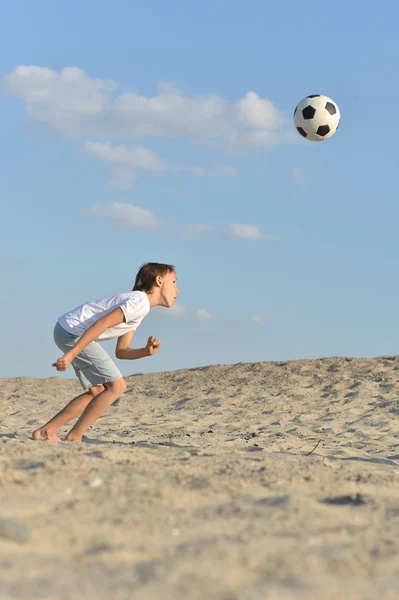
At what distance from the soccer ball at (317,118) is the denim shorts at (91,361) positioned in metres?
4.82

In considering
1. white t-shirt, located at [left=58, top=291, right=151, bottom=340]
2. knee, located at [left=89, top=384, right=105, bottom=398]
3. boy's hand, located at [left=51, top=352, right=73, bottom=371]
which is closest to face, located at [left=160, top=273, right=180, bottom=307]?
white t-shirt, located at [left=58, top=291, right=151, bottom=340]

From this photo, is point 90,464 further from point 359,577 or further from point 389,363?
point 389,363

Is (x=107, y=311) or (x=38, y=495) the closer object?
(x=38, y=495)

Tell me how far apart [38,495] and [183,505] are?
740 mm

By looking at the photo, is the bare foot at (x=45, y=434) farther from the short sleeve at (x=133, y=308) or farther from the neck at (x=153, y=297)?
the neck at (x=153, y=297)

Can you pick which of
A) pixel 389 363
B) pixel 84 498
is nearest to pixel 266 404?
pixel 389 363

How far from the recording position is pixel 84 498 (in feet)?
11.4

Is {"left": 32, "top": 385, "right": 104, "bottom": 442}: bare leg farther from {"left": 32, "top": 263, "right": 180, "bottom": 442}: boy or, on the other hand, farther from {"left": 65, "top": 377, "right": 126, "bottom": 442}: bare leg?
{"left": 65, "top": 377, "right": 126, "bottom": 442}: bare leg

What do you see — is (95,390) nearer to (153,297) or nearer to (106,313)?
(106,313)

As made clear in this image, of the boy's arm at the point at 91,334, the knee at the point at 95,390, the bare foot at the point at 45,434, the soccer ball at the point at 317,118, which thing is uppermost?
the soccer ball at the point at 317,118

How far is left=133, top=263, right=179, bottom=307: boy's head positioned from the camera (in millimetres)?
6000

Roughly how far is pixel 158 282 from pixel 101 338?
0.68 metres

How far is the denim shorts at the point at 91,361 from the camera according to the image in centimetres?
591

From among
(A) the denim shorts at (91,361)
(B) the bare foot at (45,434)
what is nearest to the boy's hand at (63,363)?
(A) the denim shorts at (91,361)
